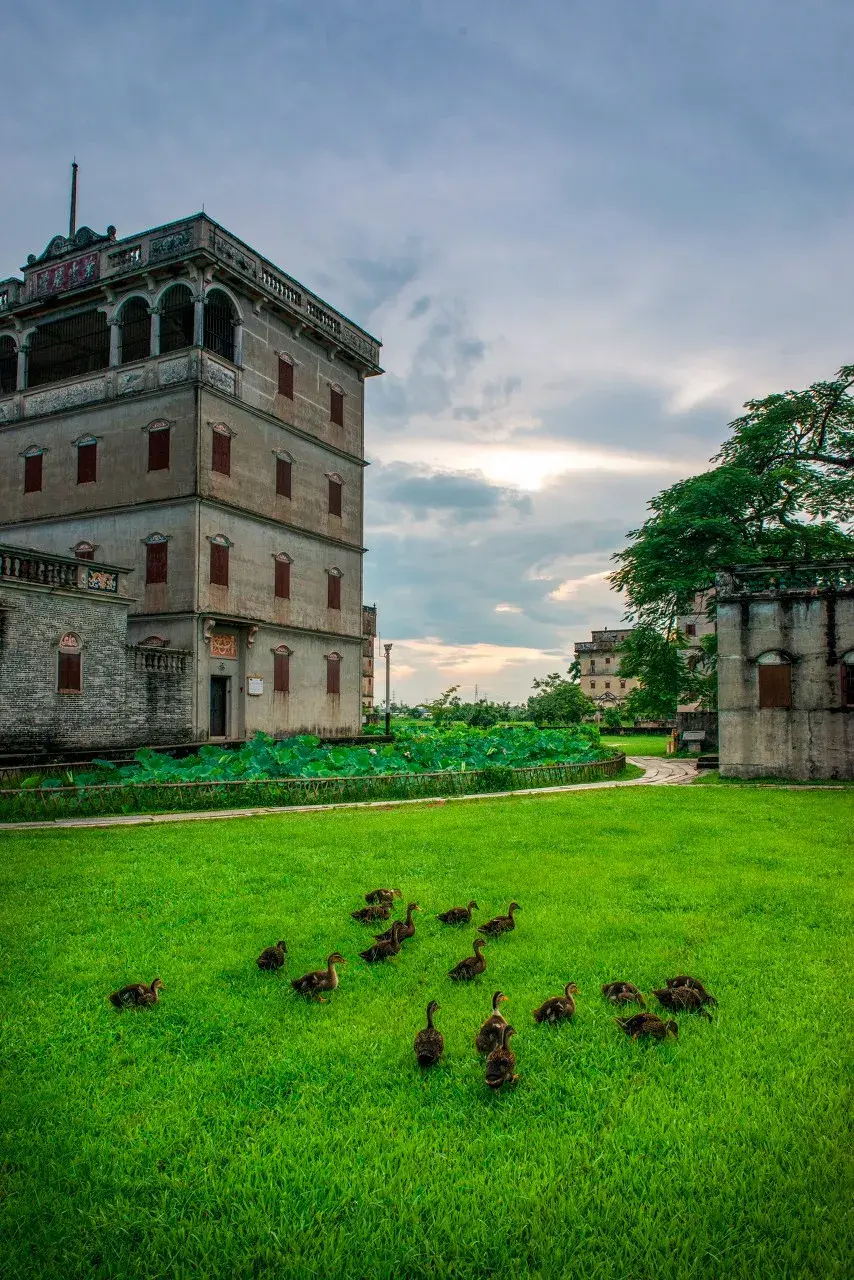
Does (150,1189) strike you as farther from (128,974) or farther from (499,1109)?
(128,974)

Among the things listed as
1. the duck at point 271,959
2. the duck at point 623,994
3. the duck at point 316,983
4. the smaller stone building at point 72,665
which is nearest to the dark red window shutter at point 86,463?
the smaller stone building at point 72,665

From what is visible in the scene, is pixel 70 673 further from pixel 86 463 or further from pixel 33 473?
pixel 33 473

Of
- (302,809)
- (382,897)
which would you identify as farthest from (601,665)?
(382,897)

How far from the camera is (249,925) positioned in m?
7.22

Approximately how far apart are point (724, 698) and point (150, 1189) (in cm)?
2116

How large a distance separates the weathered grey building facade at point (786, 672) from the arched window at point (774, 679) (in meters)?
0.03

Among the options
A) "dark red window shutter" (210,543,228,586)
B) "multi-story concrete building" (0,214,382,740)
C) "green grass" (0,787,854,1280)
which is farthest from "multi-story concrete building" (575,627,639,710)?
"green grass" (0,787,854,1280)

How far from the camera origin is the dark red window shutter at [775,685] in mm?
21672

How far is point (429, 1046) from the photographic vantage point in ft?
14.9

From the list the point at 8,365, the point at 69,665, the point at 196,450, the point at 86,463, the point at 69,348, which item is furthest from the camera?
the point at 8,365

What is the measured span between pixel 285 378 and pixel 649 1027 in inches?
1250

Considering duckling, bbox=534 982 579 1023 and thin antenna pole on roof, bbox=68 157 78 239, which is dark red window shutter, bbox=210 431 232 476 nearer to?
thin antenna pole on roof, bbox=68 157 78 239

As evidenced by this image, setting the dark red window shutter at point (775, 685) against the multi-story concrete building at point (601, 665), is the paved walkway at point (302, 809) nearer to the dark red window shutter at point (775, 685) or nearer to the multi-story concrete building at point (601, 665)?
the dark red window shutter at point (775, 685)

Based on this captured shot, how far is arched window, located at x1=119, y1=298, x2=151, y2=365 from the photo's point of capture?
3028 centimetres
